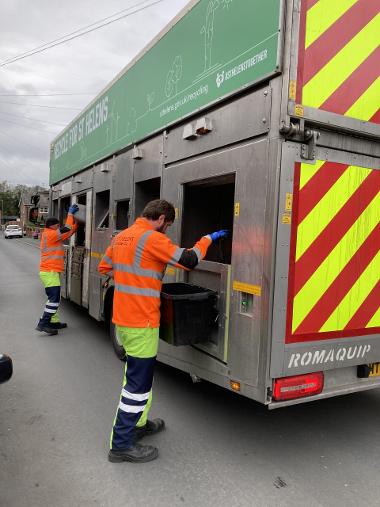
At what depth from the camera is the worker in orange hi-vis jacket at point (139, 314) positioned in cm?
309

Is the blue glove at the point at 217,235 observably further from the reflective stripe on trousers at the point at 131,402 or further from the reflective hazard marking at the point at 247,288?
the reflective stripe on trousers at the point at 131,402

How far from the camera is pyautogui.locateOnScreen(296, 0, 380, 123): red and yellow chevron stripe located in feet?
9.30

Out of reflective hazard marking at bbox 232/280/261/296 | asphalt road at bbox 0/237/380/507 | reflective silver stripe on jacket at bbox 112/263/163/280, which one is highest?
reflective silver stripe on jacket at bbox 112/263/163/280

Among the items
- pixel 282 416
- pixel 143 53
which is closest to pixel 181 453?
pixel 282 416

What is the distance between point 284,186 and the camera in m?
2.81

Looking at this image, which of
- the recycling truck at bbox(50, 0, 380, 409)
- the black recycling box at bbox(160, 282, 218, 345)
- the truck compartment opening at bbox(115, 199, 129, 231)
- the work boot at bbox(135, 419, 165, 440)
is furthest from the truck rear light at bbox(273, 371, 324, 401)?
the truck compartment opening at bbox(115, 199, 129, 231)

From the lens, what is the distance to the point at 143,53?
4.82 metres

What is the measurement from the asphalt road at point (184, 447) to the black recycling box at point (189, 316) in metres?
0.85

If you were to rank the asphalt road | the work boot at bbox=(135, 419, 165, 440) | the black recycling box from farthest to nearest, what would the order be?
the work boot at bbox=(135, 419, 165, 440) → the black recycling box → the asphalt road

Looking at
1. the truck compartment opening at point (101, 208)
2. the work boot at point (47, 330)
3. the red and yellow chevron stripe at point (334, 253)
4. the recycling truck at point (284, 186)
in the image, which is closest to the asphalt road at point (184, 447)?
the recycling truck at point (284, 186)

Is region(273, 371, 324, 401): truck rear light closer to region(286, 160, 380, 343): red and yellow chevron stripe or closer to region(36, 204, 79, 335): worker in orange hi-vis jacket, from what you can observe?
region(286, 160, 380, 343): red and yellow chevron stripe

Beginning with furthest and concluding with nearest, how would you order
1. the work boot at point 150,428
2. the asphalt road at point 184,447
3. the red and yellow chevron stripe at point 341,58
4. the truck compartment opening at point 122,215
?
the truck compartment opening at point 122,215 → the work boot at point 150,428 → the red and yellow chevron stripe at point 341,58 → the asphalt road at point 184,447

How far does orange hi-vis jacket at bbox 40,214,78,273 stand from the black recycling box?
429 centimetres

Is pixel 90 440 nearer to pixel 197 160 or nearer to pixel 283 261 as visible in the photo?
pixel 283 261
